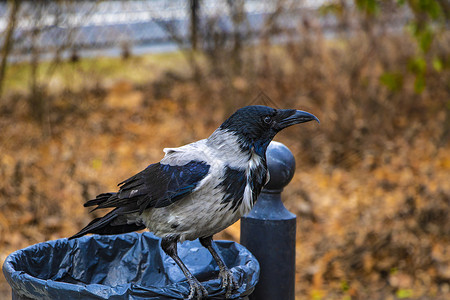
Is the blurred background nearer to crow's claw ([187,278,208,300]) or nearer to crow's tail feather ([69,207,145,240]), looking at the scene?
crow's tail feather ([69,207,145,240])

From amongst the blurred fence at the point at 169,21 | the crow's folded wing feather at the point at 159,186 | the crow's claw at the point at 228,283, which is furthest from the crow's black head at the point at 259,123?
the blurred fence at the point at 169,21

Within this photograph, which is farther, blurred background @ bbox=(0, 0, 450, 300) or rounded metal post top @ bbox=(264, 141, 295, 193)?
blurred background @ bbox=(0, 0, 450, 300)

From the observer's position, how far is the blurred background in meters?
4.12

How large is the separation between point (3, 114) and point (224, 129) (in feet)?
17.3

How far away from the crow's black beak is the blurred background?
1.88 m

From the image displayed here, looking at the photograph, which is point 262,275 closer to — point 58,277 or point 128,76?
point 58,277

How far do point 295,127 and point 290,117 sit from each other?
13.7 feet

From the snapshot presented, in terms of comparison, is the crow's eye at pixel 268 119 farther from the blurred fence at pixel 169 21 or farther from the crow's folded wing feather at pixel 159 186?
the blurred fence at pixel 169 21

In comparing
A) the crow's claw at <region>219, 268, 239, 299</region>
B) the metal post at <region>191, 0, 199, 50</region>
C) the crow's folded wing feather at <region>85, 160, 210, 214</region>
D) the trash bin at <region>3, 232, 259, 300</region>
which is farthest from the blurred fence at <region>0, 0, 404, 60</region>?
the crow's claw at <region>219, 268, 239, 299</region>

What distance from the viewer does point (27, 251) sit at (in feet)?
7.32

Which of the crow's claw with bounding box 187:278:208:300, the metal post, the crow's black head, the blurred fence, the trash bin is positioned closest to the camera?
the crow's claw with bounding box 187:278:208:300

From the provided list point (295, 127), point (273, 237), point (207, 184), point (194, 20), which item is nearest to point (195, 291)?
point (207, 184)

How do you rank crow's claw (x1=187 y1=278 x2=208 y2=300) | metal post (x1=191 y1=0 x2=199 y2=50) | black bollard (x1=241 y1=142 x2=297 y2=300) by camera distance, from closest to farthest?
crow's claw (x1=187 y1=278 x2=208 y2=300) < black bollard (x1=241 y1=142 x2=297 y2=300) < metal post (x1=191 y1=0 x2=199 y2=50)

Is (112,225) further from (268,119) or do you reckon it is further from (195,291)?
(268,119)
